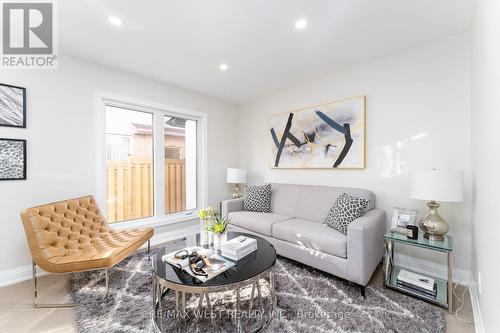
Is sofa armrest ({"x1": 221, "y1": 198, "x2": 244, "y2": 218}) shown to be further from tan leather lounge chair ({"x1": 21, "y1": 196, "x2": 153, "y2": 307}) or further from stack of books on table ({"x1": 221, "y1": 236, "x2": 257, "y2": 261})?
stack of books on table ({"x1": 221, "y1": 236, "x2": 257, "y2": 261})

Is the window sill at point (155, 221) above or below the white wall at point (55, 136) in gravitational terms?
below

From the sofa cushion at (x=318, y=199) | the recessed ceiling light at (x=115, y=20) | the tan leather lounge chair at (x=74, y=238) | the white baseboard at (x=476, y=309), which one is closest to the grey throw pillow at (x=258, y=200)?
the sofa cushion at (x=318, y=199)

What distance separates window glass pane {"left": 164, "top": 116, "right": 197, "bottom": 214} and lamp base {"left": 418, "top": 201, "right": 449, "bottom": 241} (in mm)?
3242

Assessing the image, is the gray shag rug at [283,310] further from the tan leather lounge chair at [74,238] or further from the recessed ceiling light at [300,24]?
the recessed ceiling light at [300,24]

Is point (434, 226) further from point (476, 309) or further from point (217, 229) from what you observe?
point (217, 229)

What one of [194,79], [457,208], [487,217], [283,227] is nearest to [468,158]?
[457,208]

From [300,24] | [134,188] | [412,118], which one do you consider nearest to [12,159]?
[134,188]

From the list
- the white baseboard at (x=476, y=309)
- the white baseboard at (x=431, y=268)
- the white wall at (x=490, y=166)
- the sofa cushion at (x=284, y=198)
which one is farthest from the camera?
the sofa cushion at (x=284, y=198)

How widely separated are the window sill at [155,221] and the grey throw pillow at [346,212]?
2.32m

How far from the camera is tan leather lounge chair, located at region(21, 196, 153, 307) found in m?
1.81

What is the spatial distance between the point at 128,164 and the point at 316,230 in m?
2.69

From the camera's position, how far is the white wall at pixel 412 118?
2129 millimetres

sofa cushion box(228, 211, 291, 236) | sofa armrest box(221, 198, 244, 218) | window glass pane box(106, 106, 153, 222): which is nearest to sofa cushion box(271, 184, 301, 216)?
sofa cushion box(228, 211, 291, 236)

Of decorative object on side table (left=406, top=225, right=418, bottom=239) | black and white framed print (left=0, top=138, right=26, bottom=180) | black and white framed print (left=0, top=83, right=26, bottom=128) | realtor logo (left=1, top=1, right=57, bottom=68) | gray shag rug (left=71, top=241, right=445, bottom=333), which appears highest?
realtor logo (left=1, top=1, right=57, bottom=68)
